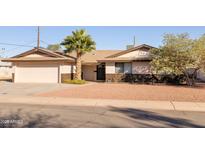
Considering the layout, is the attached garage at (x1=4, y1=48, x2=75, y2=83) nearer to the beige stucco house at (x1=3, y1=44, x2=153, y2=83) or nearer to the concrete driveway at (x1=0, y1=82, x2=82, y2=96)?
the beige stucco house at (x1=3, y1=44, x2=153, y2=83)

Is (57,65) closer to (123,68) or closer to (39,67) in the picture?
(39,67)

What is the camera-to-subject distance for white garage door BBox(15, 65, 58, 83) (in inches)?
1062

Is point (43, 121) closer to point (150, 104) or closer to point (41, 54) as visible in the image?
point (150, 104)

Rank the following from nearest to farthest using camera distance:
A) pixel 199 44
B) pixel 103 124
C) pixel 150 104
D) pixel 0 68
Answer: pixel 103 124, pixel 150 104, pixel 199 44, pixel 0 68

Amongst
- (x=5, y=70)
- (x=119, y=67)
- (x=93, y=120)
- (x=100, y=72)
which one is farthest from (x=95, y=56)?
(x=93, y=120)

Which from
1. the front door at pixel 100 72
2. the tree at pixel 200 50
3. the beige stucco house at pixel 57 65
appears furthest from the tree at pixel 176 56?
the front door at pixel 100 72

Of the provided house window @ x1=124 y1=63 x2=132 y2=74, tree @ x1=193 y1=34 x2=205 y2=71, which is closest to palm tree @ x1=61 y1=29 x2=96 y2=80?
house window @ x1=124 y1=63 x2=132 y2=74

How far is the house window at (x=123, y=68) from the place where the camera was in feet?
90.7

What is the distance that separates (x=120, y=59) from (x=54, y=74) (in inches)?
311

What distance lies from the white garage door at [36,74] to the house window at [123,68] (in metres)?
7.23

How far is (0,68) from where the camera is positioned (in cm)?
4841

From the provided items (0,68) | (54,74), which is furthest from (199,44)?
(0,68)

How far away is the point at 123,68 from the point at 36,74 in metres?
10.4

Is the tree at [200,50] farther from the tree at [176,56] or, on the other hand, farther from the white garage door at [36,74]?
the white garage door at [36,74]
